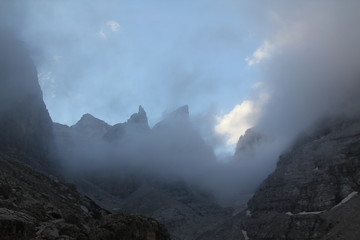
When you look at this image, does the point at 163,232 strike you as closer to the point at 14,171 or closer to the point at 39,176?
the point at 14,171

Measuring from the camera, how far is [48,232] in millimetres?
58562

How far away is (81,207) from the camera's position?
477ft

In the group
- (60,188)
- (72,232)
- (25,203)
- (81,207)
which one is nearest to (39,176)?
(60,188)

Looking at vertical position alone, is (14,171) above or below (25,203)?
above

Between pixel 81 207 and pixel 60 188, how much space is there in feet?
100

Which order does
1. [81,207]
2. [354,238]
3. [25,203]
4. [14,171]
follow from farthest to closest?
[354,238] < [14,171] < [81,207] < [25,203]

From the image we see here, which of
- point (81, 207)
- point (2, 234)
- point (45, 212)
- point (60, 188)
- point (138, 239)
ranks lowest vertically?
point (138, 239)

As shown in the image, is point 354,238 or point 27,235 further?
point 354,238

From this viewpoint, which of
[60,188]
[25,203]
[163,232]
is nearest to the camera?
[163,232]

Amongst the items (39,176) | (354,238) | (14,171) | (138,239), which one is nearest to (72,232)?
(138,239)

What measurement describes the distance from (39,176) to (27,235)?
407 ft

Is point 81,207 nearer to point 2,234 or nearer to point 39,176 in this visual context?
point 39,176

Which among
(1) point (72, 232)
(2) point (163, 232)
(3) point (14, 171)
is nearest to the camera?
(2) point (163, 232)

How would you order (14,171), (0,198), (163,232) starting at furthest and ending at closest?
1. (14,171)
2. (0,198)
3. (163,232)
